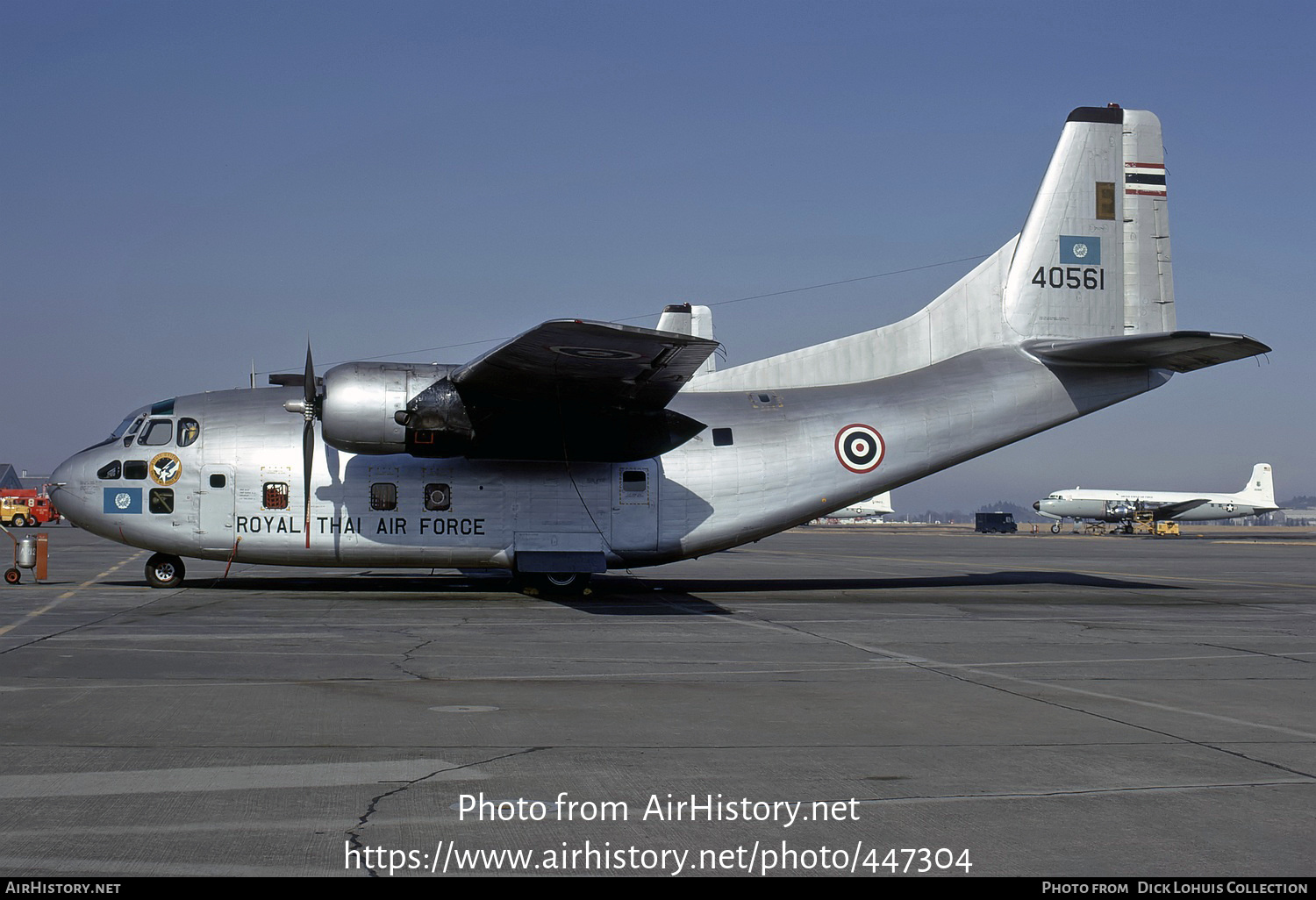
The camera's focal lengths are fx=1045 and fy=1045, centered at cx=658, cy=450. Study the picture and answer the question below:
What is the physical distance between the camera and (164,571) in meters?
19.4

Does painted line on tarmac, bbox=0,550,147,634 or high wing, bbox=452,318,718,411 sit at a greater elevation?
high wing, bbox=452,318,718,411

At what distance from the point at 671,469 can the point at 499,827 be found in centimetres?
1462

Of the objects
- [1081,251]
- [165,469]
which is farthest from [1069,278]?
[165,469]

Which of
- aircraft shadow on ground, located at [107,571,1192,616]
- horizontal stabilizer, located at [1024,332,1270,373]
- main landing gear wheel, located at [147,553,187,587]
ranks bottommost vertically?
aircraft shadow on ground, located at [107,571,1192,616]

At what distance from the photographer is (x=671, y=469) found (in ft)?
64.5

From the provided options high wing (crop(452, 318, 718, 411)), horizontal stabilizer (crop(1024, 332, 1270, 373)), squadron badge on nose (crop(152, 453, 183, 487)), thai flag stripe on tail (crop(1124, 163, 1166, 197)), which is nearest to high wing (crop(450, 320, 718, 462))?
high wing (crop(452, 318, 718, 411))

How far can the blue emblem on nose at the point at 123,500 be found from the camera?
18531 mm

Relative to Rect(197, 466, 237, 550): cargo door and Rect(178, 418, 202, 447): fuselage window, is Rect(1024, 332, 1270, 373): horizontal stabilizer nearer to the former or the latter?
Rect(197, 466, 237, 550): cargo door

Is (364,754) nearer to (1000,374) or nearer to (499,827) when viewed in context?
(499,827)

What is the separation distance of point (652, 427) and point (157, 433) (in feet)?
29.3

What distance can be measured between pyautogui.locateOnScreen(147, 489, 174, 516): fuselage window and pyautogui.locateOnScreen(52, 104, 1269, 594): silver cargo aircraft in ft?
0.11

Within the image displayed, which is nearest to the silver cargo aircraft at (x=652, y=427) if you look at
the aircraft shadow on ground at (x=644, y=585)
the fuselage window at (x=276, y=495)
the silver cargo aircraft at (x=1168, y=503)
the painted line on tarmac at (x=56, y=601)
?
the fuselage window at (x=276, y=495)

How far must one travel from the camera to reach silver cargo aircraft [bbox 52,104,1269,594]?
58.0 ft

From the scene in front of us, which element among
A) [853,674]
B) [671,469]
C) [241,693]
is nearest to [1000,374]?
[671,469]
